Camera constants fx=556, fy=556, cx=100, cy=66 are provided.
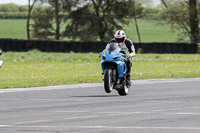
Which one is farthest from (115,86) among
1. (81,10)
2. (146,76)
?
(81,10)

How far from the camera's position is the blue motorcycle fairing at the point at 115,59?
551 inches

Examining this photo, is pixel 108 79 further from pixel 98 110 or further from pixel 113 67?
pixel 98 110

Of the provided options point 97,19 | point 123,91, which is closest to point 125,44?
point 123,91

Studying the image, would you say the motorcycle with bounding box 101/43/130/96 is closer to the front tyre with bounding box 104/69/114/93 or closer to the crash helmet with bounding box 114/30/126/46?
the front tyre with bounding box 104/69/114/93

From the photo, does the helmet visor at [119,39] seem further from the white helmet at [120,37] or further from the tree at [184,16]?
the tree at [184,16]

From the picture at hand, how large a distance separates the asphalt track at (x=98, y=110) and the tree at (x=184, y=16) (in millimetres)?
37936

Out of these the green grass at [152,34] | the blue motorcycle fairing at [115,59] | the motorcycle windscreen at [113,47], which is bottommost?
the green grass at [152,34]

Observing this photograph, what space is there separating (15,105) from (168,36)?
78.0 metres

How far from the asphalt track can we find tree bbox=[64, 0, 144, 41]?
138 feet

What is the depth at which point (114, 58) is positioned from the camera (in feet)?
46.1

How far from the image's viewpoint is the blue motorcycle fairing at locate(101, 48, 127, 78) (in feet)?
45.9

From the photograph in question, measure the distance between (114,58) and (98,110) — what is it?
2.87m

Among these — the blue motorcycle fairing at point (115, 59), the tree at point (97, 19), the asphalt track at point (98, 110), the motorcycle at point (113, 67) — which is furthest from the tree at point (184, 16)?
the blue motorcycle fairing at point (115, 59)

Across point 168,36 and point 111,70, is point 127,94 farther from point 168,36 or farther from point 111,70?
point 168,36
